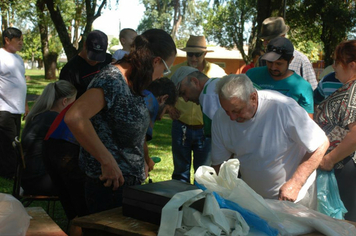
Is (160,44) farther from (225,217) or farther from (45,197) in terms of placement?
(45,197)

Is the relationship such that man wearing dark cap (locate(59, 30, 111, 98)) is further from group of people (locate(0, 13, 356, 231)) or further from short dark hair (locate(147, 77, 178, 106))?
short dark hair (locate(147, 77, 178, 106))

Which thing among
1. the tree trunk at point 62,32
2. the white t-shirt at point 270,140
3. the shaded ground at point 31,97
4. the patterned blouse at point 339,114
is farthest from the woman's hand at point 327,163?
the shaded ground at point 31,97

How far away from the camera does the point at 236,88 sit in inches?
111

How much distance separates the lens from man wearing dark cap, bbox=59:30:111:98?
4.75 metres

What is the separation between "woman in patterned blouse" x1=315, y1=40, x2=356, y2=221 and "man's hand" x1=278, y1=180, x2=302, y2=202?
0.49 m

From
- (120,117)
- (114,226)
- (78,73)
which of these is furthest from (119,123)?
(78,73)

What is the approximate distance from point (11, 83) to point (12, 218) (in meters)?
4.30

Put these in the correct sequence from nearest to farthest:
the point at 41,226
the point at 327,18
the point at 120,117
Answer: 1. the point at 41,226
2. the point at 120,117
3. the point at 327,18

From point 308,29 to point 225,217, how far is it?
22.4 meters

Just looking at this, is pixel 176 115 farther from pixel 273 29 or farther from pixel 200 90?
pixel 273 29

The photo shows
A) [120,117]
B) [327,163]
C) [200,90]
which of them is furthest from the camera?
[200,90]

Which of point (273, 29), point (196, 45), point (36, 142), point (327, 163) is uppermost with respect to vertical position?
point (273, 29)

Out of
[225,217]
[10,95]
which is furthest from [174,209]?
[10,95]

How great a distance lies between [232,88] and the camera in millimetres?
2826
